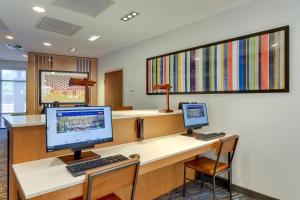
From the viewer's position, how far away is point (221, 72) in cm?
297

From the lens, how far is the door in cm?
532

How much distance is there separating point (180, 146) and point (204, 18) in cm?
214

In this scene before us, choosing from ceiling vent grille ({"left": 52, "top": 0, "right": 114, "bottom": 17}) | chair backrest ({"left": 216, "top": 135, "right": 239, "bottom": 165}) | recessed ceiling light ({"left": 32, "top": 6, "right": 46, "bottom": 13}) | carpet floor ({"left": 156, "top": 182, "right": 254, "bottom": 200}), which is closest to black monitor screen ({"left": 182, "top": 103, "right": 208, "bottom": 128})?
chair backrest ({"left": 216, "top": 135, "right": 239, "bottom": 165})

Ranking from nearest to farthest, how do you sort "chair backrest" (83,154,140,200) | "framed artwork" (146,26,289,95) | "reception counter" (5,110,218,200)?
"chair backrest" (83,154,140,200)
"reception counter" (5,110,218,200)
"framed artwork" (146,26,289,95)

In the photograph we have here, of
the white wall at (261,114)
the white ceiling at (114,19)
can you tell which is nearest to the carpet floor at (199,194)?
the white wall at (261,114)

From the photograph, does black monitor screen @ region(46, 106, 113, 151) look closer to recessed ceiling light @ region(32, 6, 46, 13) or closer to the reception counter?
the reception counter

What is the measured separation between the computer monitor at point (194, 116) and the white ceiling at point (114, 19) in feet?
4.60

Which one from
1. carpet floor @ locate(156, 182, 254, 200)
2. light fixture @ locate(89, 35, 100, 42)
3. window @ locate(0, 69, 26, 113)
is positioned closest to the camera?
carpet floor @ locate(156, 182, 254, 200)

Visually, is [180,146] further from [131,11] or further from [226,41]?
[131,11]

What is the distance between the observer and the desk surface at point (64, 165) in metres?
1.21

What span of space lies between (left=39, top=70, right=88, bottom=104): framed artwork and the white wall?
390 cm

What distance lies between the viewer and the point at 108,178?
1.26 metres

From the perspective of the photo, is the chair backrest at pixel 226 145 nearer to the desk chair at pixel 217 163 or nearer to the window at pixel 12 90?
the desk chair at pixel 217 163

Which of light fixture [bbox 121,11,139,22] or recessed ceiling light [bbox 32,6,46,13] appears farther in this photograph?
light fixture [bbox 121,11,139,22]
